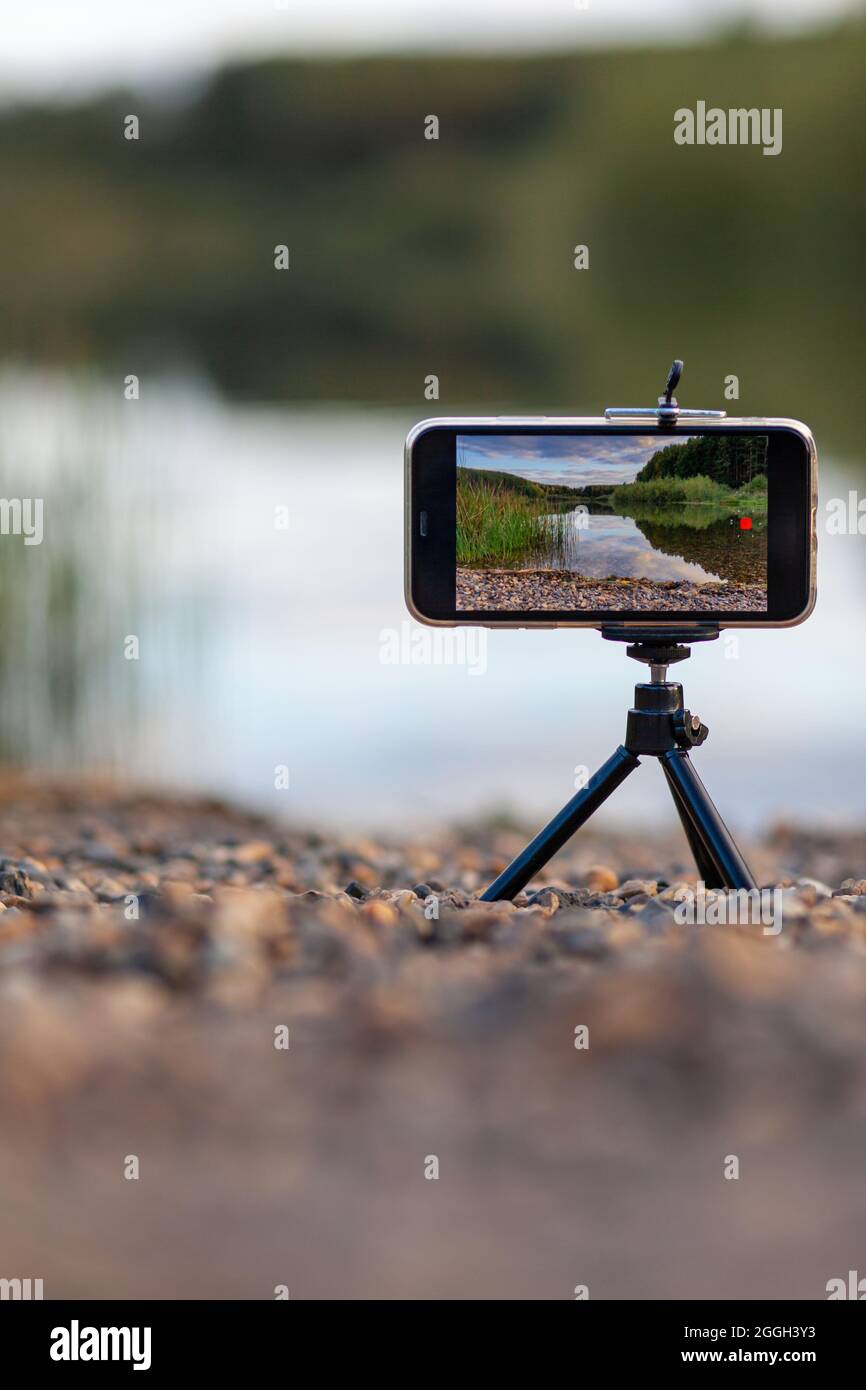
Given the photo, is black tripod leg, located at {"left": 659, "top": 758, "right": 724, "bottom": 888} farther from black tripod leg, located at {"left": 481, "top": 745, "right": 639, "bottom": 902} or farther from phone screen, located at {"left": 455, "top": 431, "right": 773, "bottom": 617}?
phone screen, located at {"left": 455, "top": 431, "right": 773, "bottom": 617}

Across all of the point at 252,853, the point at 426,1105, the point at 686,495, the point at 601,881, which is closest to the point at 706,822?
the point at 686,495

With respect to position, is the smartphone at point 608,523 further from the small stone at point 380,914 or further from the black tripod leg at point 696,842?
the small stone at point 380,914

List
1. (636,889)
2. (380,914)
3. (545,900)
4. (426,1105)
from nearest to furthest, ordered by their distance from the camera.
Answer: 1. (426,1105)
2. (380,914)
3. (545,900)
4. (636,889)

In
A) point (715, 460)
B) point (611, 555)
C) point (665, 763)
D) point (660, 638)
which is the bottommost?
point (665, 763)

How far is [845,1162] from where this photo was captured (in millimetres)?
1234

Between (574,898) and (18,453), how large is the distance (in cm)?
258

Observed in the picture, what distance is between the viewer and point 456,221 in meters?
19.0

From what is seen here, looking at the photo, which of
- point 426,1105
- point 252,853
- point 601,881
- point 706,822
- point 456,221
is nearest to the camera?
point 426,1105

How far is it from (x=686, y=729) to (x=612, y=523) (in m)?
0.32

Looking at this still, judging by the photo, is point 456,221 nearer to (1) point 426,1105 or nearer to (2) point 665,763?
(2) point 665,763

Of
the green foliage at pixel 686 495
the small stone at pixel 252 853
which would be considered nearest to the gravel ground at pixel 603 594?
the green foliage at pixel 686 495

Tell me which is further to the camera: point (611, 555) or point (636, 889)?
point (636, 889)

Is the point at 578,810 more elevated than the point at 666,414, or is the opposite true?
the point at 666,414

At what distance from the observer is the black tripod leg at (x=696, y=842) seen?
2076mm
